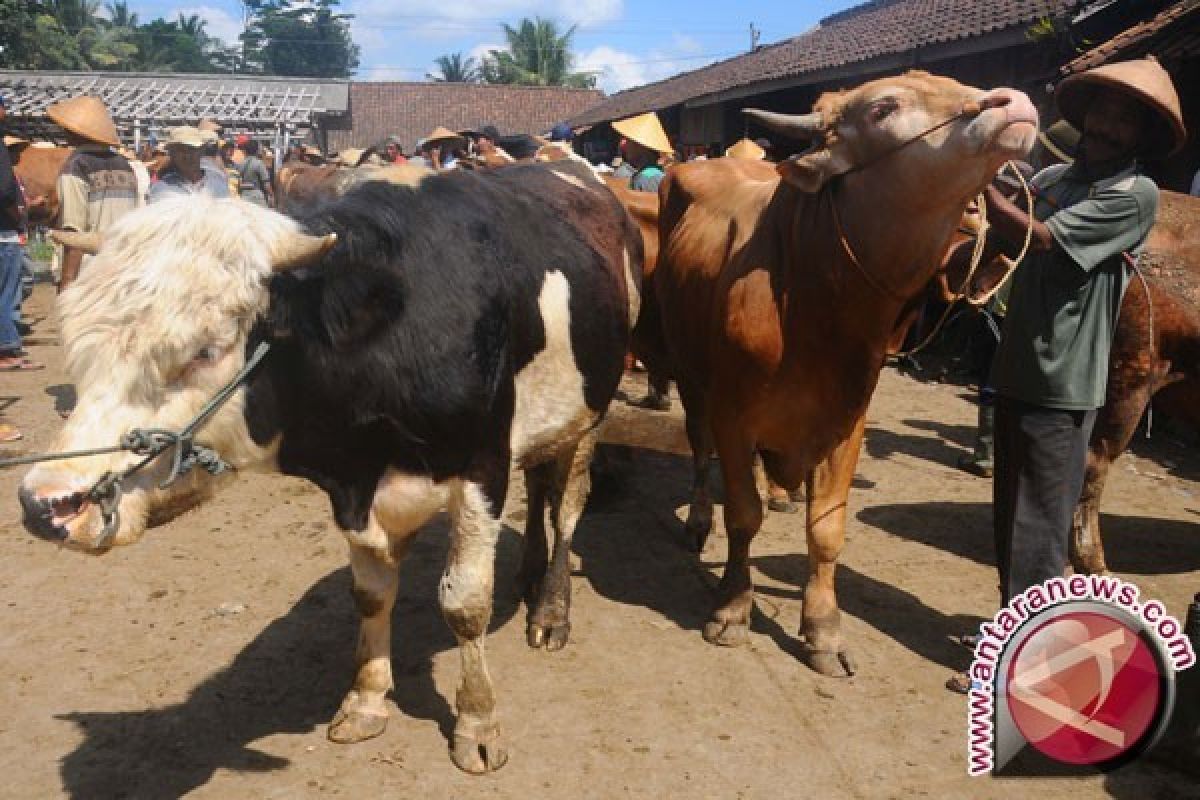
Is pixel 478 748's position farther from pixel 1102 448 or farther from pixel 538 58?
pixel 538 58

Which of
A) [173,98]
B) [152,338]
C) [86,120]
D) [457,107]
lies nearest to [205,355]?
[152,338]

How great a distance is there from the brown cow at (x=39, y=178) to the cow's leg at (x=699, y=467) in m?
9.60

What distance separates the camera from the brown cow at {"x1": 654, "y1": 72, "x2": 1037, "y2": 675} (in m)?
2.84

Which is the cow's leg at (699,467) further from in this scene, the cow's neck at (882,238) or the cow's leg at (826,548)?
the cow's neck at (882,238)

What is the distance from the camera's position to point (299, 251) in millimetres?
2320

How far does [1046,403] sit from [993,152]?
1.06 metres

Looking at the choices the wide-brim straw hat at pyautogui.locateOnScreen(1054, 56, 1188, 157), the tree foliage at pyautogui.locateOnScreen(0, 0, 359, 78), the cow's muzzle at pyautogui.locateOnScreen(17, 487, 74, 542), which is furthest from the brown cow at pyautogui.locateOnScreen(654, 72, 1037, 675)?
the tree foliage at pyautogui.locateOnScreen(0, 0, 359, 78)

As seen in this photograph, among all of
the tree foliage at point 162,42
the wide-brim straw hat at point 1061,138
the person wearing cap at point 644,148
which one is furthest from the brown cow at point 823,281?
the tree foliage at point 162,42

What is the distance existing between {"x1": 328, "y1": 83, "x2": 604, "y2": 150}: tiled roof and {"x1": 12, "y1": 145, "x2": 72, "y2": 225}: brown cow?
1185 inches

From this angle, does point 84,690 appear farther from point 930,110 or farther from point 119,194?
point 119,194

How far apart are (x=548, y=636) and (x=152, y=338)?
2189mm

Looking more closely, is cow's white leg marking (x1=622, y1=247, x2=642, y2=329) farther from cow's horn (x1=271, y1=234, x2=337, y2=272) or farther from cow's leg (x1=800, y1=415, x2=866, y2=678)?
cow's horn (x1=271, y1=234, x2=337, y2=272)

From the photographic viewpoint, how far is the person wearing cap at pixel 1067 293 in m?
3.03

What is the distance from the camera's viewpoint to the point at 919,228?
9.81 feet
